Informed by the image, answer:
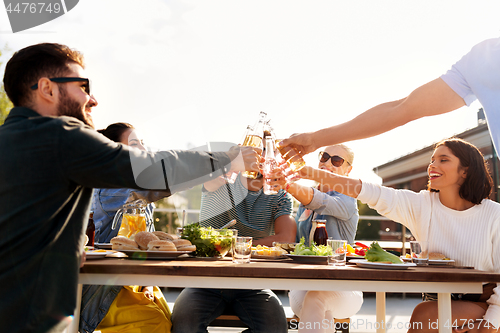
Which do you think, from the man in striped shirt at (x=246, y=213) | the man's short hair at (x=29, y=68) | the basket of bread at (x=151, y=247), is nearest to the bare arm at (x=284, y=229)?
the man in striped shirt at (x=246, y=213)

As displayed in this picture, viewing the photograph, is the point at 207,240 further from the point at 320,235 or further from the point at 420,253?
the point at 420,253

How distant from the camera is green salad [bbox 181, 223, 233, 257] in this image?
1.92 meters

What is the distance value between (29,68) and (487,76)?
1.70 m

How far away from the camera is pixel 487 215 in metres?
2.24

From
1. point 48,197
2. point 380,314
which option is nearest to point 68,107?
point 48,197

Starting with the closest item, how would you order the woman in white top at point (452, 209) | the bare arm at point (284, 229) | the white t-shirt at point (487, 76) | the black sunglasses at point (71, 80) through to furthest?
the white t-shirt at point (487, 76), the black sunglasses at point (71, 80), the woman in white top at point (452, 209), the bare arm at point (284, 229)

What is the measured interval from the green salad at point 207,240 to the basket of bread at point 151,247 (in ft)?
0.20

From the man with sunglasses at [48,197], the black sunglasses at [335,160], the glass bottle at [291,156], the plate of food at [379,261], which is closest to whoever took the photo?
the man with sunglasses at [48,197]

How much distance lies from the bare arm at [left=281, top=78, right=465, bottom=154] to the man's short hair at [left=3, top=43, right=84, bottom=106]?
4.35ft

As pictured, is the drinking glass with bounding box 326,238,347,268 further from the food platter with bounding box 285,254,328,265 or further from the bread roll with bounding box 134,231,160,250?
the bread roll with bounding box 134,231,160,250

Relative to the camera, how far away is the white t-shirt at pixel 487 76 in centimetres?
138

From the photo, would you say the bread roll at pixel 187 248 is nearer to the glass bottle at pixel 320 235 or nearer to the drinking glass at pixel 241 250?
the drinking glass at pixel 241 250

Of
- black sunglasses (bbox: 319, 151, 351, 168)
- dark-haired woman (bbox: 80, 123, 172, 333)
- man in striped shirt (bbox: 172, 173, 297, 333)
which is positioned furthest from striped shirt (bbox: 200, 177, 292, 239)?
dark-haired woman (bbox: 80, 123, 172, 333)

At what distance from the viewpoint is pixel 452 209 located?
232 cm
